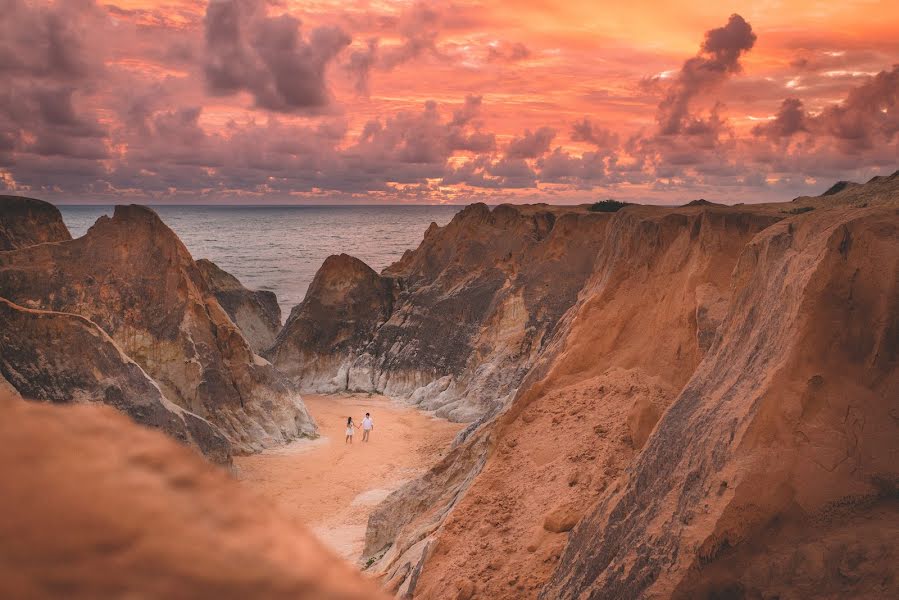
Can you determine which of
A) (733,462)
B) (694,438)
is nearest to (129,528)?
(733,462)

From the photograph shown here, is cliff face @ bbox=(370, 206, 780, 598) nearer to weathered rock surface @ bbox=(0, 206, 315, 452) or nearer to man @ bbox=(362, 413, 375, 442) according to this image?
man @ bbox=(362, 413, 375, 442)

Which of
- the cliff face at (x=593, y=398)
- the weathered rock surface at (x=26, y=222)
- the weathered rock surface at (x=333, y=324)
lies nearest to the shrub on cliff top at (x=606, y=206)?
the weathered rock surface at (x=333, y=324)

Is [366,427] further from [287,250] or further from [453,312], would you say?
[287,250]

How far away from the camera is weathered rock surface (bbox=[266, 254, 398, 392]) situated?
33969 millimetres

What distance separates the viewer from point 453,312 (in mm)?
31203

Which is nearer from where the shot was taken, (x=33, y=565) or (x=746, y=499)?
(x=33, y=565)

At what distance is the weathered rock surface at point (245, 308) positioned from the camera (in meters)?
38.0

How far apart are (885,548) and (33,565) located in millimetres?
4593

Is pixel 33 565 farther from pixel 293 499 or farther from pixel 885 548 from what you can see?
pixel 293 499

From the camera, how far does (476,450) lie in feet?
39.8

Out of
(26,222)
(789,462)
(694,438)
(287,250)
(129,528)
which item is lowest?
(287,250)

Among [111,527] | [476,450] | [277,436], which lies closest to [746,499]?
[111,527]

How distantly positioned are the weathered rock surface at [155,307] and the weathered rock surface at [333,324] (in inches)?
398

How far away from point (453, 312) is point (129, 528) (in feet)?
97.5
